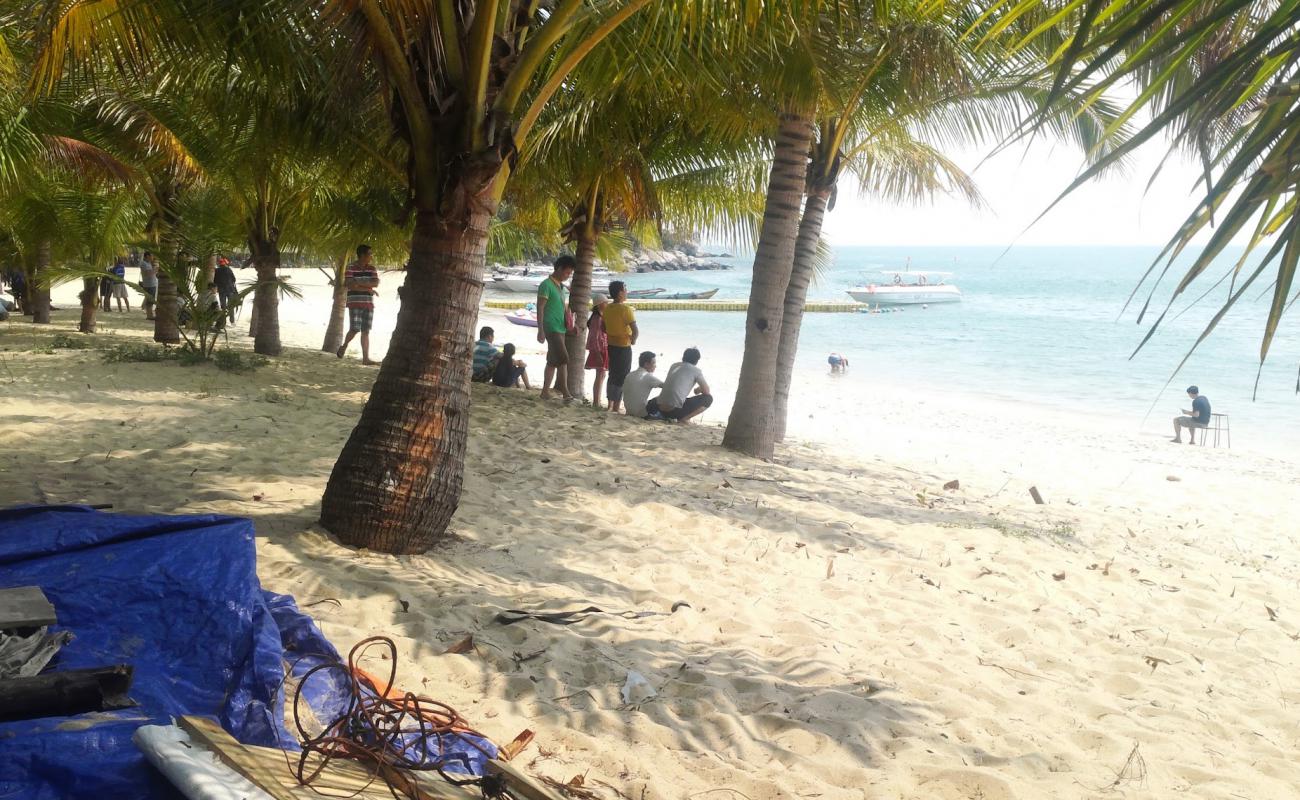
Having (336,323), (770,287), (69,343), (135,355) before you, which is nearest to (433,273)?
(770,287)

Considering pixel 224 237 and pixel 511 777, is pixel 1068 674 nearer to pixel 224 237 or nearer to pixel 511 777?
pixel 511 777

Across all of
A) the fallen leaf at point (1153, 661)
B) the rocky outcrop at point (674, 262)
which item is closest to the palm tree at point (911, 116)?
the fallen leaf at point (1153, 661)

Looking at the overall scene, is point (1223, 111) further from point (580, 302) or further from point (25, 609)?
point (580, 302)

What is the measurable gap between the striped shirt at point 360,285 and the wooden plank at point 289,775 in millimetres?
10627

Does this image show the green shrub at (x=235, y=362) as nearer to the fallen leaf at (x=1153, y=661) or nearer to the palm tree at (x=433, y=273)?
the palm tree at (x=433, y=273)

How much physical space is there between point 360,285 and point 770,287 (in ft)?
21.5

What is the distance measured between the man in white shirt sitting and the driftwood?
758cm

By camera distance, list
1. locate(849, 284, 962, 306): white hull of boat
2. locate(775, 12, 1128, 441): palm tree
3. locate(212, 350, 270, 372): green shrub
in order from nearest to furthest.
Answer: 1. locate(775, 12, 1128, 441): palm tree
2. locate(212, 350, 270, 372): green shrub
3. locate(849, 284, 962, 306): white hull of boat

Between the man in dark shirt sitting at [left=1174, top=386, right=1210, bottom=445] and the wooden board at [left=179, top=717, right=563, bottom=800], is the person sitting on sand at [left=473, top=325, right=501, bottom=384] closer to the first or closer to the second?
the wooden board at [left=179, top=717, right=563, bottom=800]

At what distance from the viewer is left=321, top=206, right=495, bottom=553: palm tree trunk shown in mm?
4625

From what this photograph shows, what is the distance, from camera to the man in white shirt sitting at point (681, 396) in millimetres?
9867

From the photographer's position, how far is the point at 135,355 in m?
10.2

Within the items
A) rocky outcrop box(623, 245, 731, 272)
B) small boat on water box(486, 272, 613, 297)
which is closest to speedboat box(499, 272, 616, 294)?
small boat on water box(486, 272, 613, 297)

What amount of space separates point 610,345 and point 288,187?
4945 mm
